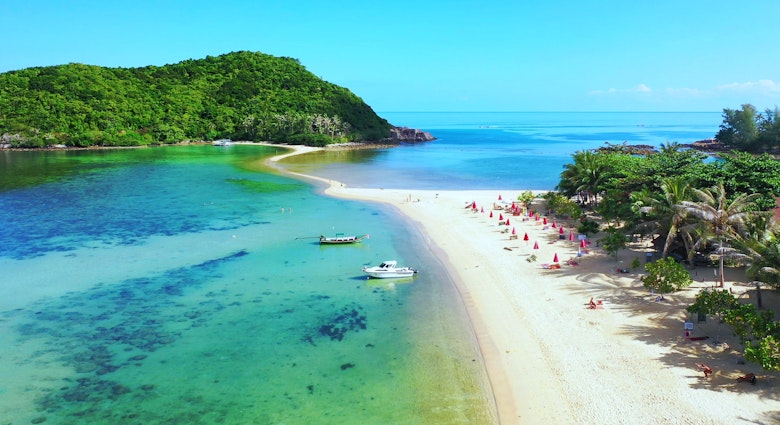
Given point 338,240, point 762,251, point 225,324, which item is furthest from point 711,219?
point 225,324

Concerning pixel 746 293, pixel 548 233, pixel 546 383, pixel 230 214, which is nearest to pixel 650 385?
pixel 546 383

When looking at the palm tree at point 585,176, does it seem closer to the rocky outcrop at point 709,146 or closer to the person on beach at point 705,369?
the person on beach at point 705,369

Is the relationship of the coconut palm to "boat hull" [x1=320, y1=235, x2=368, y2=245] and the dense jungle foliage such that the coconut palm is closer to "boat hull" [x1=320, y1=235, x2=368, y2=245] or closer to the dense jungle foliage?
the dense jungle foliage

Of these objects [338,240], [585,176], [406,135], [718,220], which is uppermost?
[406,135]

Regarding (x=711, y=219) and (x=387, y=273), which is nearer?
(x=711, y=219)

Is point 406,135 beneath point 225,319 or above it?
above

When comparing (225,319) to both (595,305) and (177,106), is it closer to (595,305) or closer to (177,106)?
(595,305)

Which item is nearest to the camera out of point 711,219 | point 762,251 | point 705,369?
point 705,369

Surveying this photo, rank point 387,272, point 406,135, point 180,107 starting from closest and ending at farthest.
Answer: point 387,272, point 180,107, point 406,135

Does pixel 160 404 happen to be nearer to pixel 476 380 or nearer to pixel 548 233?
pixel 476 380
